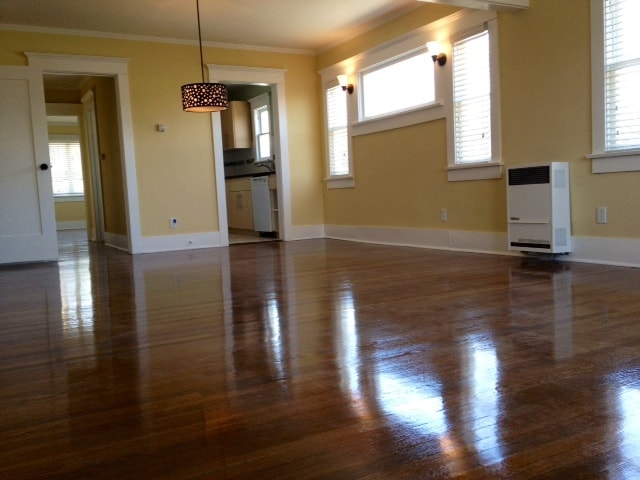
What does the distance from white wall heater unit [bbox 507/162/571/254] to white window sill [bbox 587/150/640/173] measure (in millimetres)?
260

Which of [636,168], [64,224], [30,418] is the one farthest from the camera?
[64,224]

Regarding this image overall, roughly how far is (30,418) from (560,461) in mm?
1467

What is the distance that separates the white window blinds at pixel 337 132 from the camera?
7.36 metres

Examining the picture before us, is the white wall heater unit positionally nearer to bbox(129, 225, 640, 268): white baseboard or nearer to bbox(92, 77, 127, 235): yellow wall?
bbox(129, 225, 640, 268): white baseboard

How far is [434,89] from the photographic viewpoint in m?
5.72

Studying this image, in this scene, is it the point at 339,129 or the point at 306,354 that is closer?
the point at 306,354

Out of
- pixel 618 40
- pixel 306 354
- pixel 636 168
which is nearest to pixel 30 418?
pixel 306 354

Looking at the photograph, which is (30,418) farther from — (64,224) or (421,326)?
(64,224)

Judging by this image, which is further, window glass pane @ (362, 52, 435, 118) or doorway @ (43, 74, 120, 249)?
doorway @ (43, 74, 120, 249)

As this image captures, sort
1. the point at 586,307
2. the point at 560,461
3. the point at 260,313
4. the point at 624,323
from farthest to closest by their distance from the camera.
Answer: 1. the point at 260,313
2. the point at 586,307
3. the point at 624,323
4. the point at 560,461

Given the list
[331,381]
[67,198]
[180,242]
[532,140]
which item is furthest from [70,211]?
[331,381]

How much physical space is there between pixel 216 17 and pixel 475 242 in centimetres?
366


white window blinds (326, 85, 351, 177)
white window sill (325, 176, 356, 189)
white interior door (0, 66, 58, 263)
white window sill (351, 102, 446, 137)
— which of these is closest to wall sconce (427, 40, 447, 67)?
white window sill (351, 102, 446, 137)

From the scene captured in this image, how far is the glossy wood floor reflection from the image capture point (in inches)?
52.3
